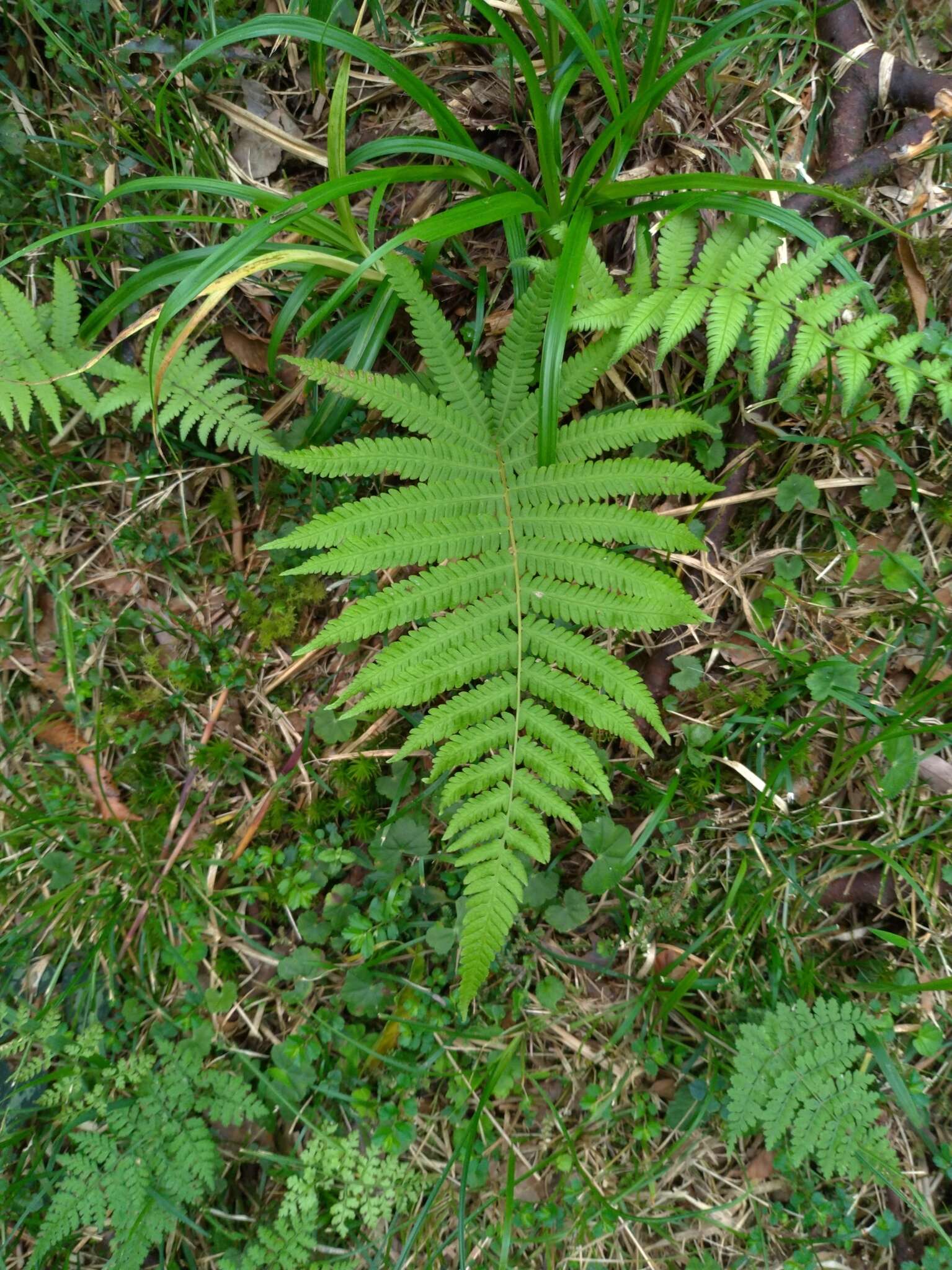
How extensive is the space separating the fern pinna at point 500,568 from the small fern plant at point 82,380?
0.64 m

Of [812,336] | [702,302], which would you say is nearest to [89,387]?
[702,302]

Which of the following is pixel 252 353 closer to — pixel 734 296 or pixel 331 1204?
pixel 734 296

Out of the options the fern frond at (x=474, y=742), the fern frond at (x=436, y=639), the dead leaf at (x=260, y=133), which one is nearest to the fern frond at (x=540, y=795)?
the fern frond at (x=474, y=742)

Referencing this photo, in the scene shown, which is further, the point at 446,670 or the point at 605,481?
the point at 605,481

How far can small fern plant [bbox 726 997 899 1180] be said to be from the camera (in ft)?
8.13

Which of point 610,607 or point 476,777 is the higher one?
point 610,607

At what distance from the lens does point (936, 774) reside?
2.79m

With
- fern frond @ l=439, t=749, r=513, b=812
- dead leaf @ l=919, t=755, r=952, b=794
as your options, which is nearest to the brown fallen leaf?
fern frond @ l=439, t=749, r=513, b=812

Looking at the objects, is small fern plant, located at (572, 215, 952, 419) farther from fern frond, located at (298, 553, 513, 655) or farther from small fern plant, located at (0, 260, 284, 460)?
small fern plant, located at (0, 260, 284, 460)

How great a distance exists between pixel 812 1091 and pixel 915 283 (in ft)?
8.75

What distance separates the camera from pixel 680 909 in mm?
2824

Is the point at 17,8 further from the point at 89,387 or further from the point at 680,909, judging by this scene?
the point at 680,909

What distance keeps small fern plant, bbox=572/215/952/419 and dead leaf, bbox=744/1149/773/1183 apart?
8.16 ft

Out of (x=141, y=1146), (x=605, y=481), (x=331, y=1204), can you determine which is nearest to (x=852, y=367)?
(x=605, y=481)
